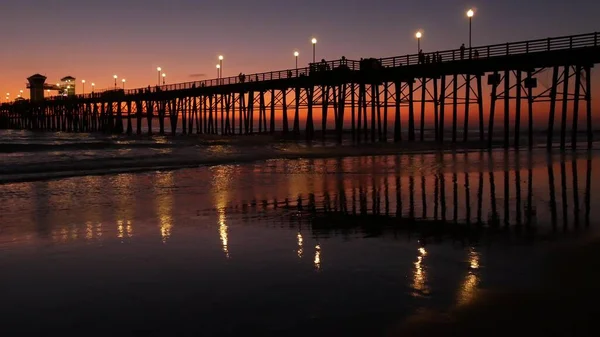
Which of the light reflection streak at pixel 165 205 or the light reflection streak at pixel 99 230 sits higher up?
the light reflection streak at pixel 165 205

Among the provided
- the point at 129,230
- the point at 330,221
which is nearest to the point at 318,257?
the point at 330,221

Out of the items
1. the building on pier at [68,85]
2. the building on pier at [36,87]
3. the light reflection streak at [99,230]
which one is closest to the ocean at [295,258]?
the light reflection streak at [99,230]

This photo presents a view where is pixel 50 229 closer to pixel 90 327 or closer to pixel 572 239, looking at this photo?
pixel 90 327

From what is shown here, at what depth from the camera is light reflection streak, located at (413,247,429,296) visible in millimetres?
5393

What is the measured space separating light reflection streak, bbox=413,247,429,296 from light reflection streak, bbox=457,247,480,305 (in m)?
0.36

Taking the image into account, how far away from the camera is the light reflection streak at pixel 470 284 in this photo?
16.9 ft

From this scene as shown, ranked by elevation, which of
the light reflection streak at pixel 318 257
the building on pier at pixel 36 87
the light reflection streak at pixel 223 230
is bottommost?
the light reflection streak at pixel 318 257

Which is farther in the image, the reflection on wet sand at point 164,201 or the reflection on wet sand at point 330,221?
the reflection on wet sand at point 164,201

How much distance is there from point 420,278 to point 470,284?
538mm

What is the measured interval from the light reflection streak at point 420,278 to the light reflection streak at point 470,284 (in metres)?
0.36

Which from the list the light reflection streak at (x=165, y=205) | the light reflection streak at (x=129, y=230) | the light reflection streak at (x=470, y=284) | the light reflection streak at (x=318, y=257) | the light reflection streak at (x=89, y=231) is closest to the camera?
the light reflection streak at (x=470, y=284)

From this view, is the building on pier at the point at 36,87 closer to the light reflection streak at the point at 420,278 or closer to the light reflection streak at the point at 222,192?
the light reflection streak at the point at 222,192

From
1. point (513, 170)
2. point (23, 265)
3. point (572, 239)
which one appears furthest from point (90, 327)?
point (513, 170)

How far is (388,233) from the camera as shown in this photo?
838 cm
